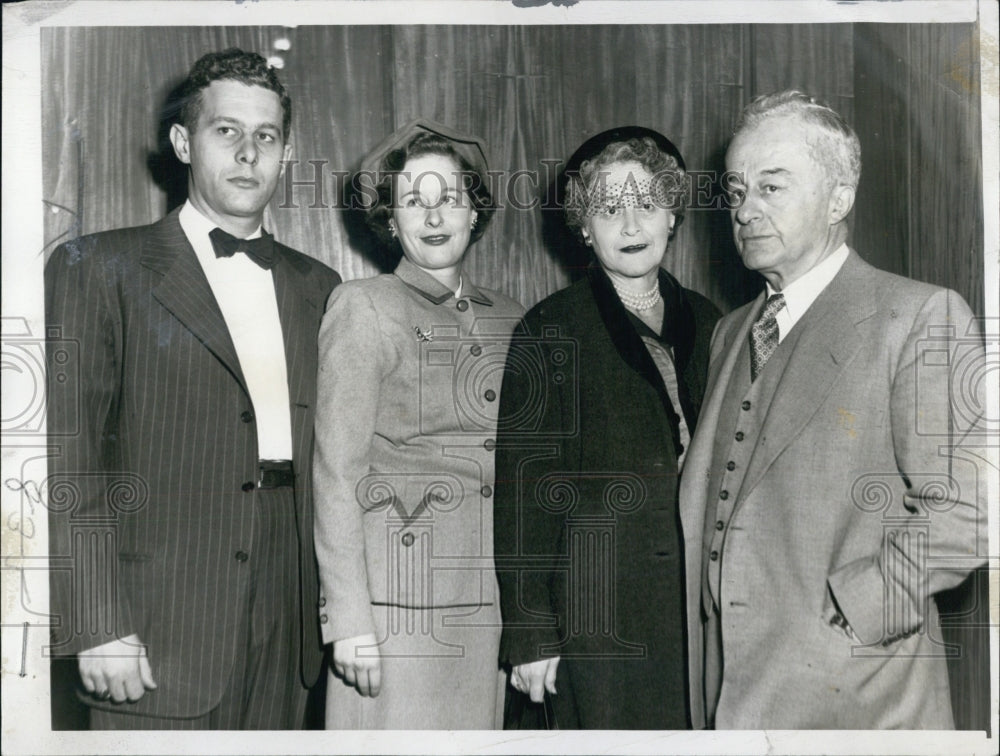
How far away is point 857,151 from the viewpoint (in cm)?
324

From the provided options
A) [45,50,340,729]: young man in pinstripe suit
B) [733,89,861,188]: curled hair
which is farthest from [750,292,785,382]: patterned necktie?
[45,50,340,729]: young man in pinstripe suit

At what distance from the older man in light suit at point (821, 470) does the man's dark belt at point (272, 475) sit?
122cm

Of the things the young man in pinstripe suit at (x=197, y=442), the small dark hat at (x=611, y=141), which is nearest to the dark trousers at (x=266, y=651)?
the young man in pinstripe suit at (x=197, y=442)

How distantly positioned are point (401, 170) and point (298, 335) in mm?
605

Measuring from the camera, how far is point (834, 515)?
9.99 feet

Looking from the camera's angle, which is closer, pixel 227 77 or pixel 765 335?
pixel 765 335

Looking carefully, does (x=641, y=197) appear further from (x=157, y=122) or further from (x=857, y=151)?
(x=157, y=122)

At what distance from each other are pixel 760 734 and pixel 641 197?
167 cm

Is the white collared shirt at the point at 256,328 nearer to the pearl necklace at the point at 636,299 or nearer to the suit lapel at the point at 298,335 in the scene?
the suit lapel at the point at 298,335

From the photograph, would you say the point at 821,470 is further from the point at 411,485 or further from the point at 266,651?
the point at 266,651

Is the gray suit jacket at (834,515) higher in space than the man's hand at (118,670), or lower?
higher

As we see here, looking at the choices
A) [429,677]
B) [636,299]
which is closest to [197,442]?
[429,677]

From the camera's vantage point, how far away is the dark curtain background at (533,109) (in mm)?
3279

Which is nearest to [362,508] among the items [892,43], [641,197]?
[641,197]
